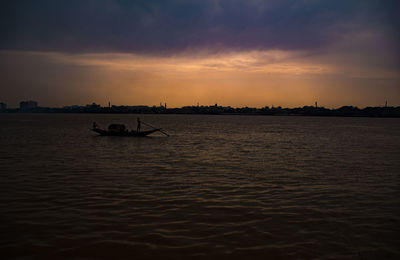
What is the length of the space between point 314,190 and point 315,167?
6.38 metres

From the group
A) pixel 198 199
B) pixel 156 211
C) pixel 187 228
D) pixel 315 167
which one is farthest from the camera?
pixel 315 167

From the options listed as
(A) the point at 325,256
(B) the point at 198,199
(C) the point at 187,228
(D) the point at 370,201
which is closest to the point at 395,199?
(D) the point at 370,201

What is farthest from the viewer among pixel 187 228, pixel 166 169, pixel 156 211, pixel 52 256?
pixel 166 169

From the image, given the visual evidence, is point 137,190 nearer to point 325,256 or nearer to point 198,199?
point 198,199

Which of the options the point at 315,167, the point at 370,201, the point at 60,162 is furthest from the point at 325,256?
the point at 60,162

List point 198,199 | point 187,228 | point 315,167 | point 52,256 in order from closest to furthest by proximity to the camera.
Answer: point 52,256 < point 187,228 < point 198,199 < point 315,167

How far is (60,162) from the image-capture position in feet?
60.5

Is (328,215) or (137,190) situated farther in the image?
(137,190)

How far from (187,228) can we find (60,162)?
13.5m

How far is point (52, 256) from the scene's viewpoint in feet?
20.6

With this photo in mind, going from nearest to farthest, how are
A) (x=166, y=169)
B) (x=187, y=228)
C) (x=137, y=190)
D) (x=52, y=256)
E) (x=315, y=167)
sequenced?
(x=52, y=256), (x=187, y=228), (x=137, y=190), (x=166, y=169), (x=315, y=167)

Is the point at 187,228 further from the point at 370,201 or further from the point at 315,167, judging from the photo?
the point at 315,167

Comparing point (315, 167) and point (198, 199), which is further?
point (315, 167)

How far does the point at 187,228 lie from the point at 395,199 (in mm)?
8374
